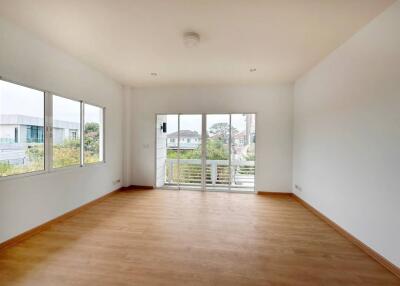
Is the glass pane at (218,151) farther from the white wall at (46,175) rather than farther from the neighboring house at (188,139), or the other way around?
the white wall at (46,175)

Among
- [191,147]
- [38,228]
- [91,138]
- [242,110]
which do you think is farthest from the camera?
[191,147]

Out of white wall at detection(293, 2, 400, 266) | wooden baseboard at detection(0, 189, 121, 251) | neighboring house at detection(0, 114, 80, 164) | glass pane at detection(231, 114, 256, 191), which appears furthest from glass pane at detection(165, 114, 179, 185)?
white wall at detection(293, 2, 400, 266)

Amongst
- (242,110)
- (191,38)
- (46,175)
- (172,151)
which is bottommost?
(46,175)

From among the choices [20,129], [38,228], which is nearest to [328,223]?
[38,228]

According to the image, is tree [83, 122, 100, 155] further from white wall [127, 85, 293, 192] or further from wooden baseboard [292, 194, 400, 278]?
wooden baseboard [292, 194, 400, 278]

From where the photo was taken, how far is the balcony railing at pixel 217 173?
5.07 m

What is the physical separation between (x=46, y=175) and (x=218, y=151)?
11.5 ft

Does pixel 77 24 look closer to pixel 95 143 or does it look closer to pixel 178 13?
pixel 178 13

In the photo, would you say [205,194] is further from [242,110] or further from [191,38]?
[191,38]

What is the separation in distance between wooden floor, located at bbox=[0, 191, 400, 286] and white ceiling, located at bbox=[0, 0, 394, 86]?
Answer: 270 centimetres

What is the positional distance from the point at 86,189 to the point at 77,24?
278 cm

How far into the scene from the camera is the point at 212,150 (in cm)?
513

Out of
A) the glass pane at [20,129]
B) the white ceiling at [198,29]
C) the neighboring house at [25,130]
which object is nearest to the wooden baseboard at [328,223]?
the glass pane at [20,129]

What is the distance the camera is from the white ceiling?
2.09m
